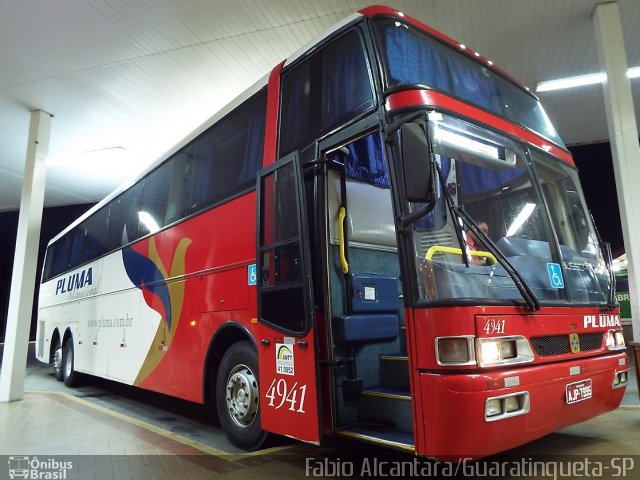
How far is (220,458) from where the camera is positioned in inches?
157

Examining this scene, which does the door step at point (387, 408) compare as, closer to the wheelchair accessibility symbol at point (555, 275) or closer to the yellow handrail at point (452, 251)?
the yellow handrail at point (452, 251)

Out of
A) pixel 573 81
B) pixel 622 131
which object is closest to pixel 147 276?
pixel 622 131

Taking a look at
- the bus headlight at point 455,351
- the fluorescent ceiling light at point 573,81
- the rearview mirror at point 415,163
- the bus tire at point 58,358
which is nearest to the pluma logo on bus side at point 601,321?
the bus headlight at point 455,351

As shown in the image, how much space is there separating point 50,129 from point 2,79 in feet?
5.51

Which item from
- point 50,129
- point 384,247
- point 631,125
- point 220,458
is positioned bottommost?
point 220,458

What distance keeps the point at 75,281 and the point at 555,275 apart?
888 centimetres

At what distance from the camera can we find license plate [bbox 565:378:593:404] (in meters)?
3.00

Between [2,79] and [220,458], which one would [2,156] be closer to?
[2,79]

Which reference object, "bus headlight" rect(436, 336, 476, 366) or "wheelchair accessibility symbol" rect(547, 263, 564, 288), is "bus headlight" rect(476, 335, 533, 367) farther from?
"wheelchair accessibility symbol" rect(547, 263, 564, 288)

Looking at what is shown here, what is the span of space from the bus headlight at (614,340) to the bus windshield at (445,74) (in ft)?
5.79

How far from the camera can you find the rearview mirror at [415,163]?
2641 millimetres

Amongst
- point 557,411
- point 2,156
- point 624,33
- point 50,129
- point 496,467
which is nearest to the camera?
point 557,411

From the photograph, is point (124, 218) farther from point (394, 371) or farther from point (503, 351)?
point (503, 351)

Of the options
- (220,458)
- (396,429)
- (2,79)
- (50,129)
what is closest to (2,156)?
(50,129)
